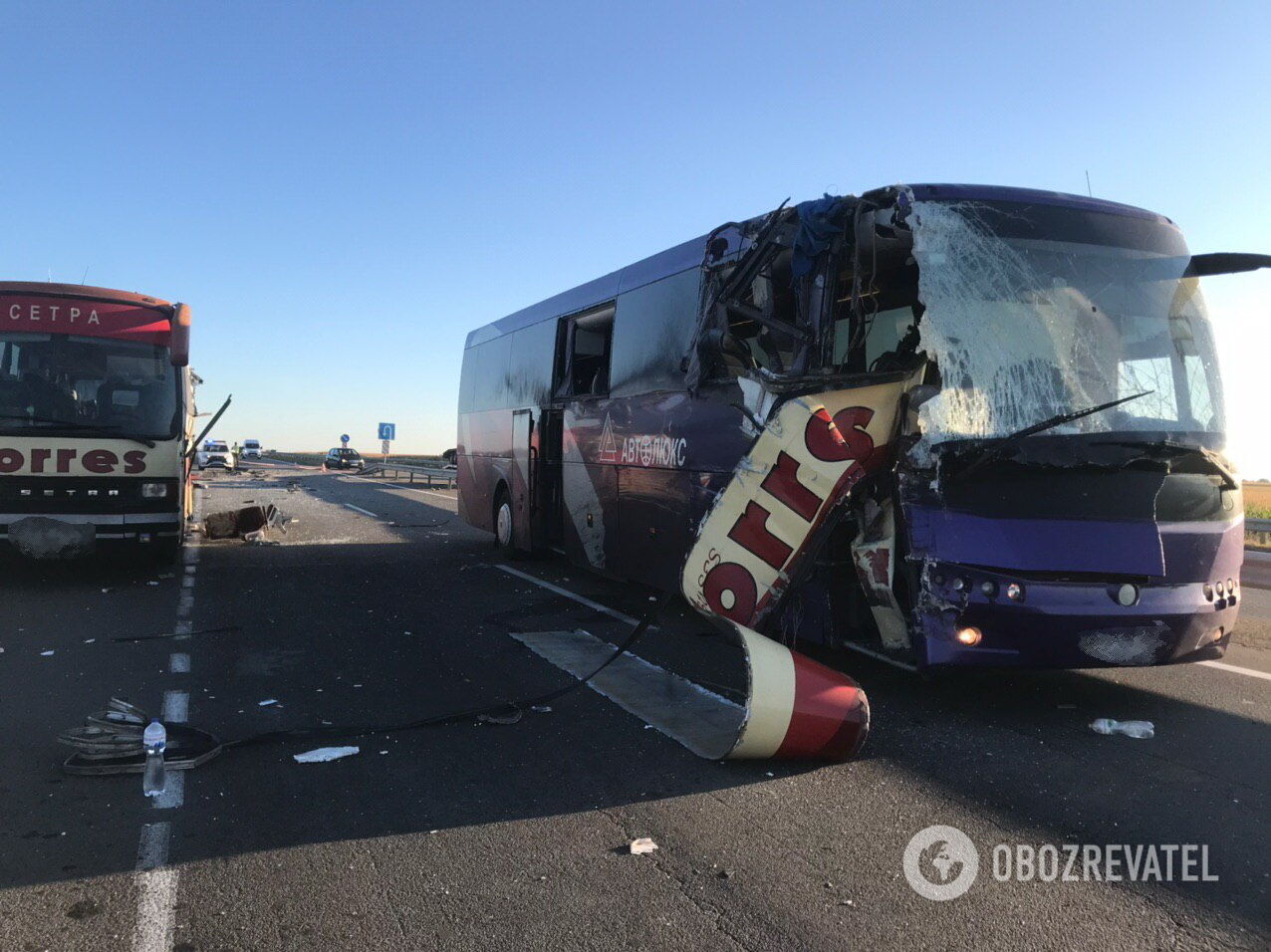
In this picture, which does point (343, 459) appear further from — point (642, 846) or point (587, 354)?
point (642, 846)

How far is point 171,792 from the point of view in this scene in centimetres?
446

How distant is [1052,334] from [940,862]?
3.50 m

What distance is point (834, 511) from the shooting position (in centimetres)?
592

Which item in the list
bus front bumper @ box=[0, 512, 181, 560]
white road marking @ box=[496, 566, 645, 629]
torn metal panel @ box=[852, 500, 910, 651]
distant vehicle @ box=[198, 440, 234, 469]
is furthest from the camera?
distant vehicle @ box=[198, 440, 234, 469]

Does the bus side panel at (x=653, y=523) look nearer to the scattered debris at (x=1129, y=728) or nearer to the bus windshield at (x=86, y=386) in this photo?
Result: the scattered debris at (x=1129, y=728)

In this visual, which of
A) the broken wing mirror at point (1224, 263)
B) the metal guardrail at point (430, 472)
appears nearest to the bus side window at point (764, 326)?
the broken wing mirror at point (1224, 263)

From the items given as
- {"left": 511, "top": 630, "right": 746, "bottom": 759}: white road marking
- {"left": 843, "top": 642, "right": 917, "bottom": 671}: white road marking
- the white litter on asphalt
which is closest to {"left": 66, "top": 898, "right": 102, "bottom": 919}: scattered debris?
the white litter on asphalt

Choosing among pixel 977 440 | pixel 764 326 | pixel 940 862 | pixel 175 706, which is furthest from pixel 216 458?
pixel 940 862

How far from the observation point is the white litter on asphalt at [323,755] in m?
4.93

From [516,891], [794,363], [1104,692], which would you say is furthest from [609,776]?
[1104,692]

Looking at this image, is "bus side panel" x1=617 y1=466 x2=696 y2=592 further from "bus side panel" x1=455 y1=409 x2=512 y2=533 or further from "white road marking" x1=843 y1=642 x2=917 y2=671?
"bus side panel" x1=455 y1=409 x2=512 y2=533

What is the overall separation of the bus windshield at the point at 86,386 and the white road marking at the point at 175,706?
5.72 metres

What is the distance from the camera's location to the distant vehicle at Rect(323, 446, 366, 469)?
58219 mm

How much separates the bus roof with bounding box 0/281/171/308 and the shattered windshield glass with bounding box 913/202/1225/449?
9.55 m
